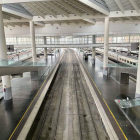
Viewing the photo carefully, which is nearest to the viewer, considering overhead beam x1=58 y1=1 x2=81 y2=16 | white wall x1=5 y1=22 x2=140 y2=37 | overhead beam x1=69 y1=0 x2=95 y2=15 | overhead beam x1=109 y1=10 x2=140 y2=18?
overhead beam x1=69 y1=0 x2=95 y2=15

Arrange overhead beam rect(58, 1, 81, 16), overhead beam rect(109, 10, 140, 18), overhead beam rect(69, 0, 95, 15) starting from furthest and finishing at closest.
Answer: overhead beam rect(109, 10, 140, 18)
overhead beam rect(58, 1, 81, 16)
overhead beam rect(69, 0, 95, 15)

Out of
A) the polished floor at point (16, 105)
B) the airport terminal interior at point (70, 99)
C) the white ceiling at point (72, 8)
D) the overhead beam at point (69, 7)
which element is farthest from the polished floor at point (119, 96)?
the overhead beam at point (69, 7)

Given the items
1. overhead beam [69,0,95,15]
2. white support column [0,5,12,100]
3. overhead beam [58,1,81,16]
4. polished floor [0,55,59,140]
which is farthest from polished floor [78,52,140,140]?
overhead beam [58,1,81,16]

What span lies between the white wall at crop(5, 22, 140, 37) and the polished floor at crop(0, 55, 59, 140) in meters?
16.2

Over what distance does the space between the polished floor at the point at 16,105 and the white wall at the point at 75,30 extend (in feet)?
53.0

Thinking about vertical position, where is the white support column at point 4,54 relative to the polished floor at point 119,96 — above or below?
above

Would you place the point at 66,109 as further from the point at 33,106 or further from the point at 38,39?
the point at 38,39

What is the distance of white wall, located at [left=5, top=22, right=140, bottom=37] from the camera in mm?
28016

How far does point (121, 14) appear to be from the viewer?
19281 millimetres

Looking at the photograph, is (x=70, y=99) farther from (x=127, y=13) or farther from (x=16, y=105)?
(x=127, y=13)

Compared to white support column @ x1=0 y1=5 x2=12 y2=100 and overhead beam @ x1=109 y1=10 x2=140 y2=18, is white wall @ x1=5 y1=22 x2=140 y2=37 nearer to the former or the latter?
overhead beam @ x1=109 y1=10 x2=140 y2=18

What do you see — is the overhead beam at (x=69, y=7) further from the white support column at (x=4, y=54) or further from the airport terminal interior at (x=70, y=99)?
the white support column at (x=4, y=54)

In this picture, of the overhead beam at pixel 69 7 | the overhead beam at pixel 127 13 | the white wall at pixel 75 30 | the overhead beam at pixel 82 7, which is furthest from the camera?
the white wall at pixel 75 30

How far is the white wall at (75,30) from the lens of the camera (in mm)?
28016
